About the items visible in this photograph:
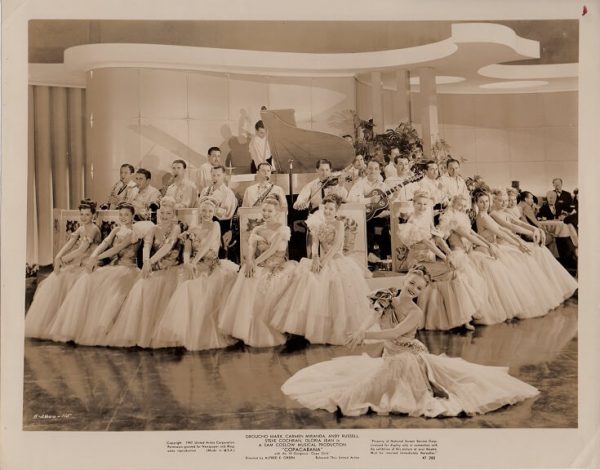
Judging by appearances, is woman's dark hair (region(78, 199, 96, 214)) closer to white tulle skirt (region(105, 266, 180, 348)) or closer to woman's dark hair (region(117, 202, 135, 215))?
woman's dark hair (region(117, 202, 135, 215))

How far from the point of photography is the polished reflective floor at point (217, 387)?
118 inches

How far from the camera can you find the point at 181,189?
123 inches

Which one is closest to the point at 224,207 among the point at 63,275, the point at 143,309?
the point at 143,309

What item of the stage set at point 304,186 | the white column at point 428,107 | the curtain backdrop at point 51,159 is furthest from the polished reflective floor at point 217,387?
the white column at point 428,107

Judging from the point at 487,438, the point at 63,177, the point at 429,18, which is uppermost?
the point at 429,18

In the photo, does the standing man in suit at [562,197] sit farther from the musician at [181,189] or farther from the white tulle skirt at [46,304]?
the white tulle skirt at [46,304]

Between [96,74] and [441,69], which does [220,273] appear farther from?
[441,69]

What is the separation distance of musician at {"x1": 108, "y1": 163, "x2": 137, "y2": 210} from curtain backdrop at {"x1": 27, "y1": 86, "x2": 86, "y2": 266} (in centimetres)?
16

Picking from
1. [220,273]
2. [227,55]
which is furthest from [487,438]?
[227,55]

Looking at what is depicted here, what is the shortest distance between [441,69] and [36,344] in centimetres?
260

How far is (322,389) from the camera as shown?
3.00 m

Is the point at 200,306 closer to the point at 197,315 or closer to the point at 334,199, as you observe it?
the point at 197,315

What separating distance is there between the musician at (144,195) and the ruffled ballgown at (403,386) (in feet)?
3.86

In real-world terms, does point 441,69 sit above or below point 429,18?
below
